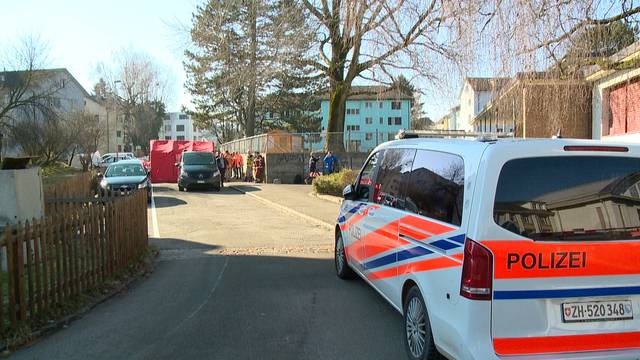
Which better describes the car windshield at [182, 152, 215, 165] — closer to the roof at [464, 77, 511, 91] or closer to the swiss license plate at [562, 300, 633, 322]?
the roof at [464, 77, 511, 91]

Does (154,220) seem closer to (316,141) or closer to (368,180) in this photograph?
(368,180)

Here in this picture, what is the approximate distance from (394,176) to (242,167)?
28.5m

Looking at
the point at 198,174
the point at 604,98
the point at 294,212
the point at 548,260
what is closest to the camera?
the point at 548,260

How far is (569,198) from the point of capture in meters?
3.75

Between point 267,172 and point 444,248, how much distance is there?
992 inches

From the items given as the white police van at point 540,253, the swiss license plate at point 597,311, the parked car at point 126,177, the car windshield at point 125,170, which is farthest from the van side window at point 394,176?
the car windshield at point 125,170

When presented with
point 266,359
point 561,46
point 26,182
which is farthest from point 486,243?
point 26,182

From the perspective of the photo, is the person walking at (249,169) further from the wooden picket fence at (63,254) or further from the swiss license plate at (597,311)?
the swiss license plate at (597,311)

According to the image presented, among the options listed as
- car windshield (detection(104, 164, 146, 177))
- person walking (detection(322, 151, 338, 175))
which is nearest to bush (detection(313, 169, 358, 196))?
person walking (detection(322, 151, 338, 175))

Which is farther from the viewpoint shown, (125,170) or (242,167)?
(242,167)

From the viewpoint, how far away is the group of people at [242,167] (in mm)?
29297

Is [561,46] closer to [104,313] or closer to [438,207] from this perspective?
[438,207]

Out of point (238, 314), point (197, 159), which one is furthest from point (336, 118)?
point (238, 314)

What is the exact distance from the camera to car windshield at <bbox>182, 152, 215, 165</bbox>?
85.7ft
